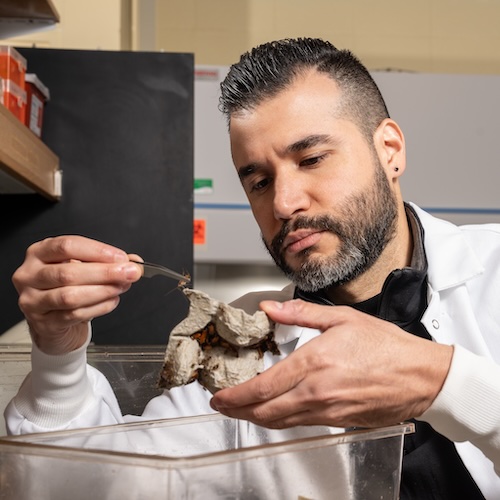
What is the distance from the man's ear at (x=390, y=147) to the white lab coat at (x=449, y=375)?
0.11 m

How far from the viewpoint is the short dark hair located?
3.86 feet

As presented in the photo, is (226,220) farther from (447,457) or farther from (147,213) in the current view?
(447,457)

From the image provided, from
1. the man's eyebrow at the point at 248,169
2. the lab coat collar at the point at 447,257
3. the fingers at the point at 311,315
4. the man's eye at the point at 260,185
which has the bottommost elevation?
the lab coat collar at the point at 447,257

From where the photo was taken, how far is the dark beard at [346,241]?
1109 millimetres

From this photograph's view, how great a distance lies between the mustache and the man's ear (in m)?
0.23

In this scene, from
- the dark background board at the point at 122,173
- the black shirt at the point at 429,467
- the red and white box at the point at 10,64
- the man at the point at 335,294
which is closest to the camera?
the man at the point at 335,294

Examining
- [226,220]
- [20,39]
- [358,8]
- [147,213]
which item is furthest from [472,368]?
[358,8]

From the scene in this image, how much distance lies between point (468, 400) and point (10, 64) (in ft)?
4.07

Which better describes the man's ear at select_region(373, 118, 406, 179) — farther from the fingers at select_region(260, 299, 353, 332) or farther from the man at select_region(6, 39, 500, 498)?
the fingers at select_region(260, 299, 353, 332)

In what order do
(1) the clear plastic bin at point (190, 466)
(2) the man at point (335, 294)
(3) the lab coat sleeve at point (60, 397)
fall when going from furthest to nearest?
(3) the lab coat sleeve at point (60, 397), (2) the man at point (335, 294), (1) the clear plastic bin at point (190, 466)

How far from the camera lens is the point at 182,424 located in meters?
0.68

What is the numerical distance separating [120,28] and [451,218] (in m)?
1.28

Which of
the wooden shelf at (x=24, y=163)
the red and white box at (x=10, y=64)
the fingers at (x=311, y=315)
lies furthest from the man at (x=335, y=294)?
the red and white box at (x=10, y=64)

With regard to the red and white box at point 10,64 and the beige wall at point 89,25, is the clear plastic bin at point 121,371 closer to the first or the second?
the red and white box at point 10,64
